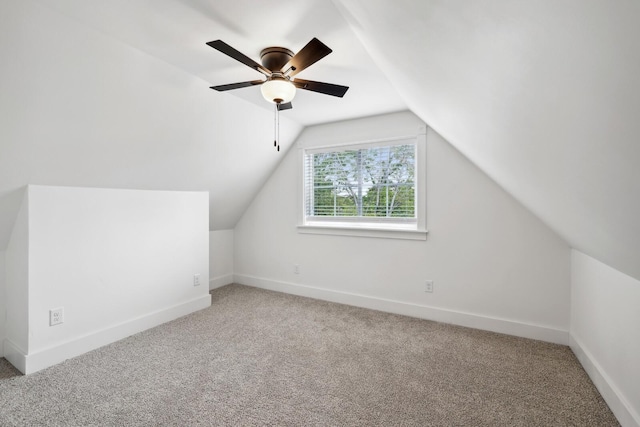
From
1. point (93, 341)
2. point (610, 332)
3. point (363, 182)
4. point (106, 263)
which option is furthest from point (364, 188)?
point (93, 341)

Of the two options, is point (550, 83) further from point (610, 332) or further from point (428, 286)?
point (428, 286)

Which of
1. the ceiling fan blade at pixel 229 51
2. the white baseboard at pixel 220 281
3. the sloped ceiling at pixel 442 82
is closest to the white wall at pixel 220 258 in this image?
the white baseboard at pixel 220 281

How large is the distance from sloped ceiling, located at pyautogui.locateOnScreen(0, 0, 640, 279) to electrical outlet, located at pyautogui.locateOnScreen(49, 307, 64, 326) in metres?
0.71

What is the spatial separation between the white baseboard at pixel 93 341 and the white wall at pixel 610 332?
3561mm

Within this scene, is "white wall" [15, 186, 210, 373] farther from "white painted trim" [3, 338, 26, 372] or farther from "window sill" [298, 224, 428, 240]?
"window sill" [298, 224, 428, 240]

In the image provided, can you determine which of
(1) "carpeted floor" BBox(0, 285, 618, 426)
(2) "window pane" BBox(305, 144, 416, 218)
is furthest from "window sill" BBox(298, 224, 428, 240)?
(1) "carpeted floor" BBox(0, 285, 618, 426)

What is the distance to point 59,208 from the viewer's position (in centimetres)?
235

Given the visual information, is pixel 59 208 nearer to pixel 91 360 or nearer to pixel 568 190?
pixel 91 360

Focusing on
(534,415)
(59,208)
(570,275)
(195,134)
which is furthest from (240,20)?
(570,275)

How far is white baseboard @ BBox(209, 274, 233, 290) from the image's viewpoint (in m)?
4.28

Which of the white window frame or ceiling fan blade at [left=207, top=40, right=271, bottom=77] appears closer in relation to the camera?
ceiling fan blade at [left=207, top=40, right=271, bottom=77]

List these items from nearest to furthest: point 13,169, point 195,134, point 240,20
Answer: point 240,20 → point 13,169 → point 195,134

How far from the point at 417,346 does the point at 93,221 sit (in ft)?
9.69

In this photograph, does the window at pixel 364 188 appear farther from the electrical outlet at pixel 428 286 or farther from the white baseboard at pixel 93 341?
the white baseboard at pixel 93 341
